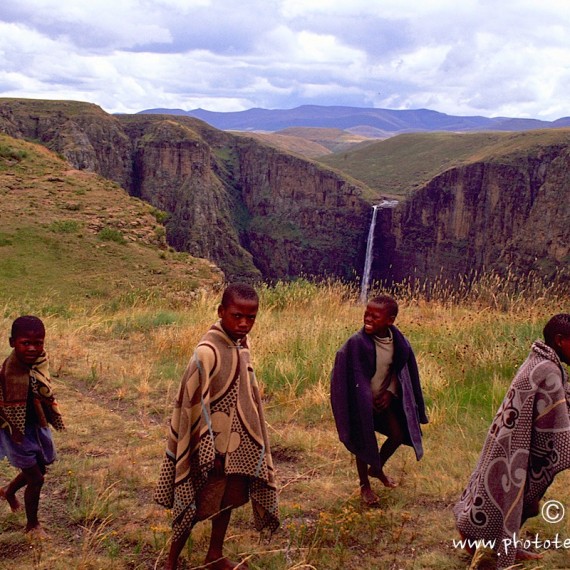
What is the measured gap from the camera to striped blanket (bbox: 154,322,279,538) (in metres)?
2.67

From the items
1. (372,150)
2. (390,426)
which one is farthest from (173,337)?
(372,150)

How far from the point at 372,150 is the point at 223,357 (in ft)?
336

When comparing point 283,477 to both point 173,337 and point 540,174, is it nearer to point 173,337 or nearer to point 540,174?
point 173,337

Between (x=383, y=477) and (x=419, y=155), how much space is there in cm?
9011

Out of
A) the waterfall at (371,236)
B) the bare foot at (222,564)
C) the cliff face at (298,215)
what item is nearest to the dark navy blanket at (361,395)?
the bare foot at (222,564)

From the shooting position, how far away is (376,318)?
11.8 ft

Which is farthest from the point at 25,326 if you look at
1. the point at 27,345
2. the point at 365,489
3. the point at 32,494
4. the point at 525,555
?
the point at 525,555

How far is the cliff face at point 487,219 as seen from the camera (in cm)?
5631

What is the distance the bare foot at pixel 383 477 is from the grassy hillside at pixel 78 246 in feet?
25.2

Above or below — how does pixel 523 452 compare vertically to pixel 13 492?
above

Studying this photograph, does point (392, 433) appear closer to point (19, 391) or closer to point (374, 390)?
point (374, 390)

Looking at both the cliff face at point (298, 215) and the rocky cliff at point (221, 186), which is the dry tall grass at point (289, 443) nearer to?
the rocky cliff at point (221, 186)

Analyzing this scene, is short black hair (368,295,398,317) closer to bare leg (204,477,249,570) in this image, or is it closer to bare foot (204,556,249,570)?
bare leg (204,477,249,570)

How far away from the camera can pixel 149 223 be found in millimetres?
18469
